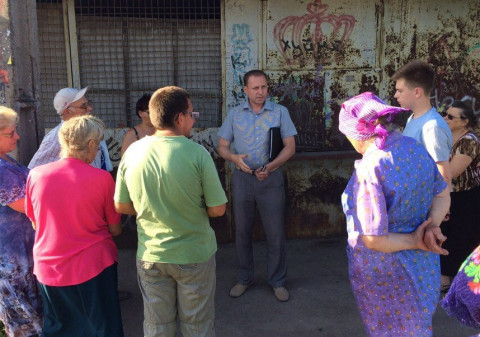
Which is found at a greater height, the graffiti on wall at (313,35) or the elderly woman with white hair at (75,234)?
the graffiti on wall at (313,35)

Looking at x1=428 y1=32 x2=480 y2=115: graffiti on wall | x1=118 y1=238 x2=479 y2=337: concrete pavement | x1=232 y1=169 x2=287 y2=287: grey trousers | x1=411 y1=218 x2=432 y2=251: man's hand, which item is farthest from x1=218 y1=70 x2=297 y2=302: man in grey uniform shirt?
x1=428 y1=32 x2=480 y2=115: graffiti on wall

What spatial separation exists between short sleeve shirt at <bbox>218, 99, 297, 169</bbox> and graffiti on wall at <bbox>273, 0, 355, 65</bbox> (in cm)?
115

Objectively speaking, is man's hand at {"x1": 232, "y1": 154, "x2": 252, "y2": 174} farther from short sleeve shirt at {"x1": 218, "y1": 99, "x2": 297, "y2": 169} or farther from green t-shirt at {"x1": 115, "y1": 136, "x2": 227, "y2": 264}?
green t-shirt at {"x1": 115, "y1": 136, "x2": 227, "y2": 264}

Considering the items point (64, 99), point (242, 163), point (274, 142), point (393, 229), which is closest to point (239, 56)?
point (274, 142)

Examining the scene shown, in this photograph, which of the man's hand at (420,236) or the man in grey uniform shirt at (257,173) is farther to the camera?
the man in grey uniform shirt at (257,173)

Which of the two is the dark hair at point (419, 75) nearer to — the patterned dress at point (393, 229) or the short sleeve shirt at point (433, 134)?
the short sleeve shirt at point (433, 134)

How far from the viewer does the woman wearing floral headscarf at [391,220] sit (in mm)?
2229

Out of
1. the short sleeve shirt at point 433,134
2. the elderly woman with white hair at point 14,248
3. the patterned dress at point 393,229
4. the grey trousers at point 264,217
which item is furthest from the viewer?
the grey trousers at point 264,217

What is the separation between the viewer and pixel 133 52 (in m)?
4.95

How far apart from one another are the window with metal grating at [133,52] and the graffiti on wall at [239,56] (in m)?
0.18

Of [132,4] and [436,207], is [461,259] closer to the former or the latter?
[436,207]

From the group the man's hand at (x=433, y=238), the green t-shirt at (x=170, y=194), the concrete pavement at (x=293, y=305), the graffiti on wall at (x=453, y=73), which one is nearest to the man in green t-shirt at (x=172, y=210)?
the green t-shirt at (x=170, y=194)

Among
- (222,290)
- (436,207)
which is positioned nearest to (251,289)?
(222,290)

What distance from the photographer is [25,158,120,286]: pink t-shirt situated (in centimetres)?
260
